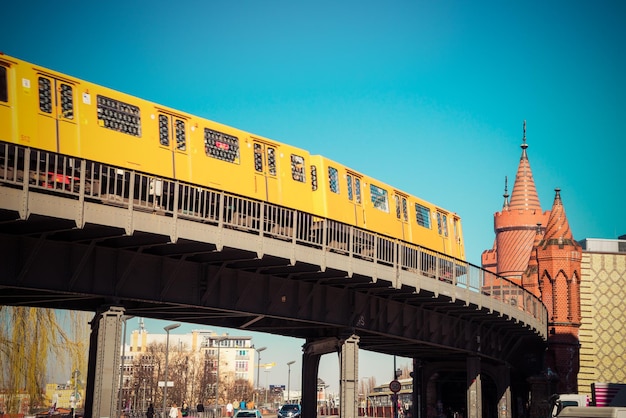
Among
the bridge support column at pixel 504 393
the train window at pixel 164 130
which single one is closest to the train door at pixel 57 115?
the train window at pixel 164 130

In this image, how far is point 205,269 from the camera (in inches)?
1160

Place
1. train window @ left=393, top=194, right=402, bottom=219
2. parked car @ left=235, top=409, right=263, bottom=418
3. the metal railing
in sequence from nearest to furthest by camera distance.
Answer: the metal railing < train window @ left=393, top=194, right=402, bottom=219 < parked car @ left=235, top=409, right=263, bottom=418

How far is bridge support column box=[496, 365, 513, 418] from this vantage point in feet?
178

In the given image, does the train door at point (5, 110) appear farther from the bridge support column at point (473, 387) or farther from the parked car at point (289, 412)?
the parked car at point (289, 412)

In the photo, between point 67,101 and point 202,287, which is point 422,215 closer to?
point 202,287

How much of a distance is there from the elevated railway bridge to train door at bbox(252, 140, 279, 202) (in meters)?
0.99

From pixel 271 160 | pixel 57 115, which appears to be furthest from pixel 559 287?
A: pixel 57 115

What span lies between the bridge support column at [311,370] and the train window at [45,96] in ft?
54.1

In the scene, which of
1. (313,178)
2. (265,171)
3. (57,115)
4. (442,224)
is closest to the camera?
(57,115)

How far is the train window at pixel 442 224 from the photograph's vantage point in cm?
4875

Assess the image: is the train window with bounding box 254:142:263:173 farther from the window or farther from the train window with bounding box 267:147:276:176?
the window

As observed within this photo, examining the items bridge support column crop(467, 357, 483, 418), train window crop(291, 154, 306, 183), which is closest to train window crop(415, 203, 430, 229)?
bridge support column crop(467, 357, 483, 418)

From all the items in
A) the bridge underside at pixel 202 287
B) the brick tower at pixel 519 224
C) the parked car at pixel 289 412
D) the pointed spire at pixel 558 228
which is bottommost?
the parked car at pixel 289 412

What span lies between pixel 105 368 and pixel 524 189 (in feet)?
317
